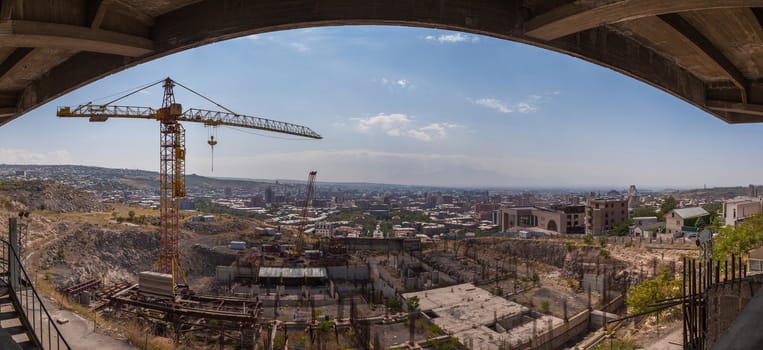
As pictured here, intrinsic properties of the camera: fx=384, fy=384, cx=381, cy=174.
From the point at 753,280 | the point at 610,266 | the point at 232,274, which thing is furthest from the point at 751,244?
the point at 232,274

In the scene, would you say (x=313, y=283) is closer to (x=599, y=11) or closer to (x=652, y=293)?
(x=652, y=293)

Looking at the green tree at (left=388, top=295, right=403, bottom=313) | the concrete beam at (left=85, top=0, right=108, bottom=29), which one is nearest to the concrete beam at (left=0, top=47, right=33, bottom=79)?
the concrete beam at (left=85, top=0, right=108, bottom=29)

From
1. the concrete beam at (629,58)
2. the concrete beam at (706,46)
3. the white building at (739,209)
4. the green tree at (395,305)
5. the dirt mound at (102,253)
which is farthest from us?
the white building at (739,209)

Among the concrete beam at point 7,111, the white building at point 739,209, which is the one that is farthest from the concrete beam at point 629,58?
the white building at point 739,209

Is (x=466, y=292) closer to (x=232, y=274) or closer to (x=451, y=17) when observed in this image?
(x=232, y=274)

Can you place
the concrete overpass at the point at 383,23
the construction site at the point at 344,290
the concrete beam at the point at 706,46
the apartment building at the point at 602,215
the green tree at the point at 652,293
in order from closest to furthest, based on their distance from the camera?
the concrete overpass at the point at 383,23 < the concrete beam at the point at 706,46 < the green tree at the point at 652,293 < the construction site at the point at 344,290 < the apartment building at the point at 602,215

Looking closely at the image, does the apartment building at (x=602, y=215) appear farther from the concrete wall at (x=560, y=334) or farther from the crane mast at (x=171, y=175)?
the crane mast at (x=171, y=175)

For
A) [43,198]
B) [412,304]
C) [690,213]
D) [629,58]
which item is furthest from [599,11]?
[690,213]
